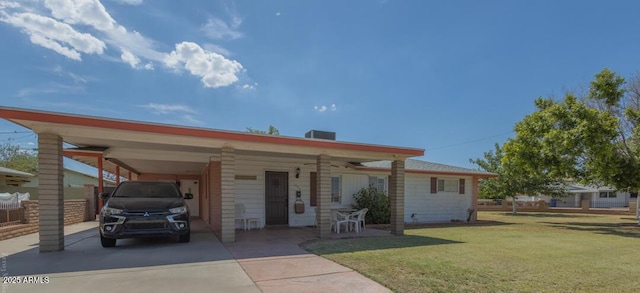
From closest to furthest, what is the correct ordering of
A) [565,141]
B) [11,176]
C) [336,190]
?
[565,141] < [336,190] < [11,176]

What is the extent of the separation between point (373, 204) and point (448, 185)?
16.1 feet

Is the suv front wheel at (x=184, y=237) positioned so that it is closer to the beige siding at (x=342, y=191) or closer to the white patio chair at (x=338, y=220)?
the beige siding at (x=342, y=191)

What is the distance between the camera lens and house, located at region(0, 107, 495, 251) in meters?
6.50

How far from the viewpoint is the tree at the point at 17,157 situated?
114ft

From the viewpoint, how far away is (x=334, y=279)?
4.82 meters

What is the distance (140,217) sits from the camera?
274 inches

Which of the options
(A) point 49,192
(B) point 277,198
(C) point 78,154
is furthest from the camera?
(B) point 277,198

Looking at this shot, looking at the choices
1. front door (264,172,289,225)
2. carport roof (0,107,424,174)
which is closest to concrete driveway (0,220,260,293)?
carport roof (0,107,424,174)

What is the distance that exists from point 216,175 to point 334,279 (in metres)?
Result: 6.81

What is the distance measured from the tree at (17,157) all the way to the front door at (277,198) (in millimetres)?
36540

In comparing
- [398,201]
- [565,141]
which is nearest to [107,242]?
[398,201]

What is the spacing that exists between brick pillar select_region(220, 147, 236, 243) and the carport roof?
0.30 meters

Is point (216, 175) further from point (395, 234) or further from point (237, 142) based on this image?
point (395, 234)

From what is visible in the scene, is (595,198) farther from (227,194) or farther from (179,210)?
(179,210)
